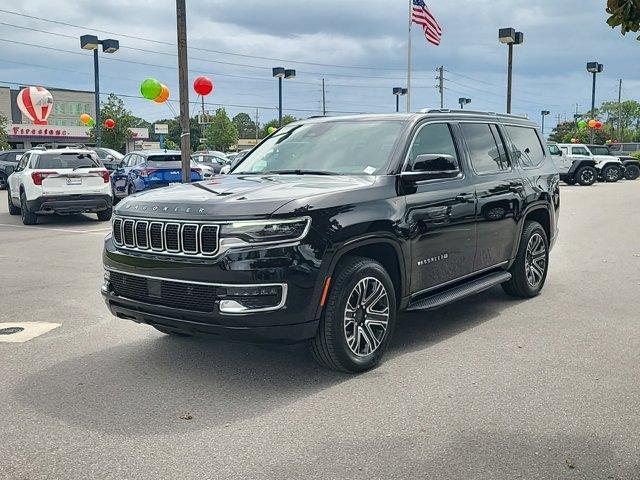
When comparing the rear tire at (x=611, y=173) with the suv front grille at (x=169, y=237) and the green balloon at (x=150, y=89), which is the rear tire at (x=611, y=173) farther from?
the suv front grille at (x=169, y=237)

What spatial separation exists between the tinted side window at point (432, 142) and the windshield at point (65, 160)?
35.6 ft

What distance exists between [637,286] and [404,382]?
14.8 feet

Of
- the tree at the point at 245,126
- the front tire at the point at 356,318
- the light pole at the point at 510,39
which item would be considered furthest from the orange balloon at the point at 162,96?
the tree at the point at 245,126

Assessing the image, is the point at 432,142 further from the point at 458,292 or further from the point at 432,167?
the point at 458,292

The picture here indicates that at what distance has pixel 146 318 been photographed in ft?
15.4

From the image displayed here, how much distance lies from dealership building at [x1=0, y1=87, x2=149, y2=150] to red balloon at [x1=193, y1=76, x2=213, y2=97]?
4343 centimetres

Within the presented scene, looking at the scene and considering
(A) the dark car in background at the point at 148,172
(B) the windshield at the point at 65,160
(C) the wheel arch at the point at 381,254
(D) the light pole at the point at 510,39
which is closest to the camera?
(C) the wheel arch at the point at 381,254

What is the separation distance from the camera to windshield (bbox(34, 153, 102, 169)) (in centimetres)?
1467

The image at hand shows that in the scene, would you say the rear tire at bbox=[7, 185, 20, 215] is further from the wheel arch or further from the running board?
the wheel arch

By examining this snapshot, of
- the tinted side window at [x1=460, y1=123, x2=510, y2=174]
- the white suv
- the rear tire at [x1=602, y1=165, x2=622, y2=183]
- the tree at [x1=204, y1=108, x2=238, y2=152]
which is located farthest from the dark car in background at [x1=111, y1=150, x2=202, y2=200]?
the tree at [x1=204, y1=108, x2=238, y2=152]

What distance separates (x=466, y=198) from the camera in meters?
5.89

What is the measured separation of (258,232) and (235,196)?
398 millimetres

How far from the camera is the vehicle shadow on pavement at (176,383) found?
162 inches

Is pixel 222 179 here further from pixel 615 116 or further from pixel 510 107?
→ pixel 615 116
